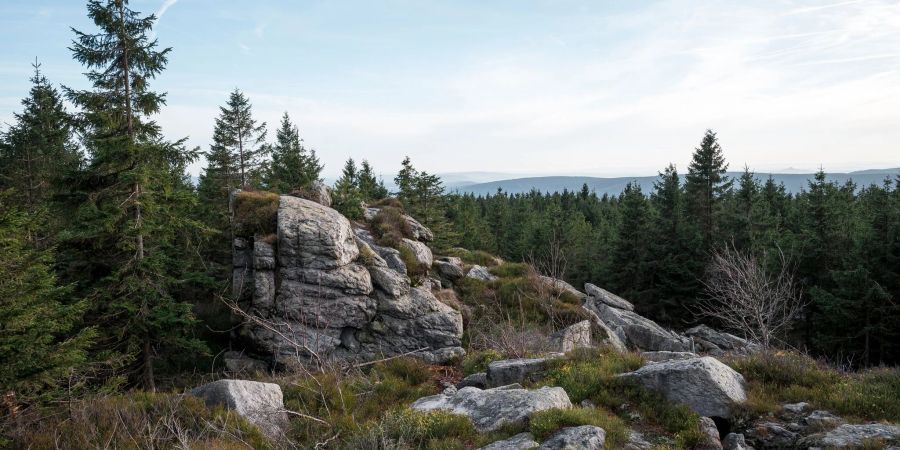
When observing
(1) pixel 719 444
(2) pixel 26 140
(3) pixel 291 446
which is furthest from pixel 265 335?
(2) pixel 26 140

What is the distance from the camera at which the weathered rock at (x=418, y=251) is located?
2231cm

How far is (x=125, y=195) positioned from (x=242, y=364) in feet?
23.0

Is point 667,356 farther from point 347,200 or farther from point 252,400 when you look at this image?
point 347,200

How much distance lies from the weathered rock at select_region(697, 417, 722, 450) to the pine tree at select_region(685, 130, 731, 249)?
28509 millimetres

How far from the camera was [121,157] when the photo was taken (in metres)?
14.8

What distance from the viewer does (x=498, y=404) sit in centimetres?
798

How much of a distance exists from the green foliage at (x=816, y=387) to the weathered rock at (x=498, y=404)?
3315mm

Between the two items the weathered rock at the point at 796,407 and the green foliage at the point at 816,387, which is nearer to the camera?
the green foliage at the point at 816,387

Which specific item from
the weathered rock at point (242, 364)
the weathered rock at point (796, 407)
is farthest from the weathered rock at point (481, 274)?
the weathered rock at point (796, 407)

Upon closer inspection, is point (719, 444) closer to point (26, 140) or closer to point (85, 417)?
point (85, 417)

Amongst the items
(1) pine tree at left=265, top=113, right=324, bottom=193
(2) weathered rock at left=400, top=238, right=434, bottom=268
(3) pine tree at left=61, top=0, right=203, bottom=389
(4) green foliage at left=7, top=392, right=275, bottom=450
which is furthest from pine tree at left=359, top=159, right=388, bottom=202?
(4) green foliage at left=7, top=392, right=275, bottom=450

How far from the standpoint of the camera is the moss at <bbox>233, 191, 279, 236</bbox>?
19.3 meters

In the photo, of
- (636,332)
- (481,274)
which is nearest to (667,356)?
(636,332)

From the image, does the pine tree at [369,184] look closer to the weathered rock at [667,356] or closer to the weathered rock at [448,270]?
the weathered rock at [448,270]
